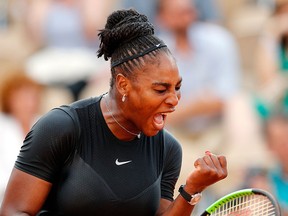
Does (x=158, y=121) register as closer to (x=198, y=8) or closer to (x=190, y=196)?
(x=190, y=196)

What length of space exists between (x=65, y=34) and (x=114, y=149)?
4324mm

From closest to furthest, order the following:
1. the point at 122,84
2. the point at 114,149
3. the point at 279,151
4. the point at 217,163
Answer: the point at 217,163
the point at 122,84
the point at 114,149
the point at 279,151

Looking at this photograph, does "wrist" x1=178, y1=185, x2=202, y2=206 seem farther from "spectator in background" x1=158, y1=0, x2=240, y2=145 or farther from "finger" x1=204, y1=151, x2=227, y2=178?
"spectator in background" x1=158, y1=0, x2=240, y2=145

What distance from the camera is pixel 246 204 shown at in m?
4.01

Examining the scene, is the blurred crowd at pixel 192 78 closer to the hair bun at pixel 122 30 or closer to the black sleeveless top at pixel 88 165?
the black sleeveless top at pixel 88 165

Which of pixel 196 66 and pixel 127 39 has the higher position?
pixel 127 39

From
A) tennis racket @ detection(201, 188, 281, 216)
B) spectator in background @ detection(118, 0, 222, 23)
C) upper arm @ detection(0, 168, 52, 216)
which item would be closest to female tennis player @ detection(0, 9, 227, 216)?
upper arm @ detection(0, 168, 52, 216)

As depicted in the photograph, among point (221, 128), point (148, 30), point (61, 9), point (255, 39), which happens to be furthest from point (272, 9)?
point (148, 30)

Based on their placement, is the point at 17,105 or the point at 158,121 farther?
the point at 17,105

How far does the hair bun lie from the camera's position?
12.0 ft

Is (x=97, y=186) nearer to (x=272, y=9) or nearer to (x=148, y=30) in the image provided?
(x=148, y=30)

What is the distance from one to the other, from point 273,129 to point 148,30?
328cm

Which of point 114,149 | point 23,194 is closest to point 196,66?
point 114,149

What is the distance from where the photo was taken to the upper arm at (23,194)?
3621 millimetres
